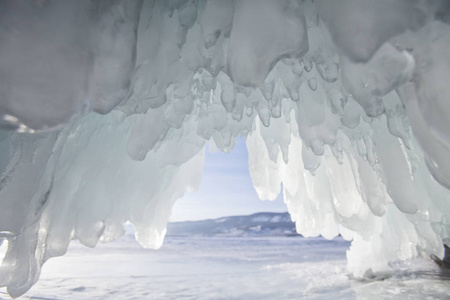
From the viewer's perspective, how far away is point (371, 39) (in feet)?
4.62

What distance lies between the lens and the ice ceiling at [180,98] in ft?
4.56

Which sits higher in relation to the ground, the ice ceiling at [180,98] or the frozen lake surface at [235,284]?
the ice ceiling at [180,98]

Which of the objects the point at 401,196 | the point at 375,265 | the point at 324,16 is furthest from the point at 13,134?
the point at 375,265

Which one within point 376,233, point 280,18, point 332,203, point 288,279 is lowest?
point 288,279

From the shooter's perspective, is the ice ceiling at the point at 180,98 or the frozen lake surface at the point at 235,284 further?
the frozen lake surface at the point at 235,284

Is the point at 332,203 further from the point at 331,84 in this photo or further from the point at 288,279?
the point at 331,84

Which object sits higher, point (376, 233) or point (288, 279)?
point (376, 233)

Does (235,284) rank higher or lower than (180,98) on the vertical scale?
lower

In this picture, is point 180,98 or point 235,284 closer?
point 180,98

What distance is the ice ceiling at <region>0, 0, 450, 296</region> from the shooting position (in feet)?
4.56

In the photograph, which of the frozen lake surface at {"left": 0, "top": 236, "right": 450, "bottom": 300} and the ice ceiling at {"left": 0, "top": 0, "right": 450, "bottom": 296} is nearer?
the ice ceiling at {"left": 0, "top": 0, "right": 450, "bottom": 296}

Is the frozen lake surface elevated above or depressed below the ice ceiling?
below

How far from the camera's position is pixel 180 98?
2.36 meters

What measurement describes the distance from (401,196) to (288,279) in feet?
10.4
